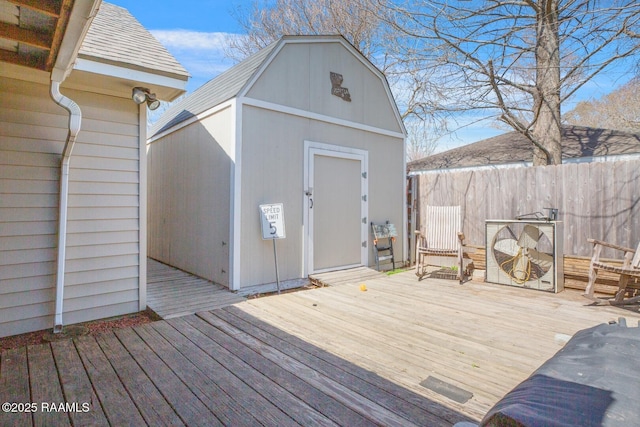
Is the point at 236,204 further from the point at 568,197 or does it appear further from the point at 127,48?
the point at 568,197

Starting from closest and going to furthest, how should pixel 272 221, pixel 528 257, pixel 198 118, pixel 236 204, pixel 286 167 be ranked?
pixel 236 204 → pixel 272 221 → pixel 528 257 → pixel 286 167 → pixel 198 118

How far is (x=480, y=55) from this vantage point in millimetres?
6480

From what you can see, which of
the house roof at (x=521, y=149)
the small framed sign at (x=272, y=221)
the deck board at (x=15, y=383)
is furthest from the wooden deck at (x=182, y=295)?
the house roof at (x=521, y=149)

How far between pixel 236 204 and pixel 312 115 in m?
1.83

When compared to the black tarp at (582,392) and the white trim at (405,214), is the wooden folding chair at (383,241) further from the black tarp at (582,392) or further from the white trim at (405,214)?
the black tarp at (582,392)

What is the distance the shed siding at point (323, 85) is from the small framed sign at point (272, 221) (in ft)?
4.79

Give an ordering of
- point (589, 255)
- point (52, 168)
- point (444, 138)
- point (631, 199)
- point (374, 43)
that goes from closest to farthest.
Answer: point (52, 168) < point (631, 199) < point (589, 255) < point (444, 138) < point (374, 43)

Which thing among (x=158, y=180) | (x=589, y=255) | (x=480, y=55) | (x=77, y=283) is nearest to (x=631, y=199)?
(x=589, y=255)

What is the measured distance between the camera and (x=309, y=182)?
193 inches

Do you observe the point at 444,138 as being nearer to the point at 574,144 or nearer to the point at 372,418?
the point at 574,144

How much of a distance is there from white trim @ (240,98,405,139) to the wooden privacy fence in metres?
1.46

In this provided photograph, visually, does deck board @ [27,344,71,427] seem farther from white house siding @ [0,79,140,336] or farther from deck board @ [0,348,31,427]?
white house siding @ [0,79,140,336]

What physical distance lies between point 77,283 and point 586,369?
3834mm

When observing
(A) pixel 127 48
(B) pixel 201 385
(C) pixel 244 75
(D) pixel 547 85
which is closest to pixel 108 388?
(B) pixel 201 385
